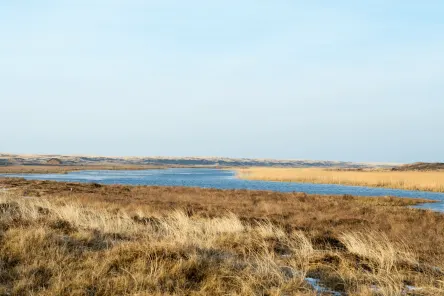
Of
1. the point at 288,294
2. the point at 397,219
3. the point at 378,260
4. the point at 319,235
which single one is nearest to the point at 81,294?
the point at 288,294

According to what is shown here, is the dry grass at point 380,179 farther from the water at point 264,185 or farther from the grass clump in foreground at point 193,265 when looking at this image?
the grass clump in foreground at point 193,265

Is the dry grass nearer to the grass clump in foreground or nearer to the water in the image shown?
the water

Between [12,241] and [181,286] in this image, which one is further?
[12,241]

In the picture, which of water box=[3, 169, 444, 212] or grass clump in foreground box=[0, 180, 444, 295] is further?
water box=[3, 169, 444, 212]

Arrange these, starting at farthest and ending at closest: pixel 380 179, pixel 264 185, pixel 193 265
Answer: pixel 264 185, pixel 380 179, pixel 193 265

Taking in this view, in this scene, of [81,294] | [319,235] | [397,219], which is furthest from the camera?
[397,219]

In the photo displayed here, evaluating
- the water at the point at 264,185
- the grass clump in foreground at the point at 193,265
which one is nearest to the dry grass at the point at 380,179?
the water at the point at 264,185

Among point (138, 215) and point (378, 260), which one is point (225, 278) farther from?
point (138, 215)

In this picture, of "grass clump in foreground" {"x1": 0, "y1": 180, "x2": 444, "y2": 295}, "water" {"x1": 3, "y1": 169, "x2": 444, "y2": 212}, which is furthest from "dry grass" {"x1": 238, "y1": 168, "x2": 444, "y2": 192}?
"grass clump in foreground" {"x1": 0, "y1": 180, "x2": 444, "y2": 295}

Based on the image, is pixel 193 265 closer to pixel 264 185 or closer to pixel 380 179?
pixel 264 185

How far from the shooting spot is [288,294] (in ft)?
20.9

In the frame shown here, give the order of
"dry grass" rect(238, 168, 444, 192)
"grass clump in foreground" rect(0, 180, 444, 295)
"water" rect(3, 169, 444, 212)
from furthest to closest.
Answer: "dry grass" rect(238, 168, 444, 192)
"water" rect(3, 169, 444, 212)
"grass clump in foreground" rect(0, 180, 444, 295)

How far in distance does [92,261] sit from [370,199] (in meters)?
25.6

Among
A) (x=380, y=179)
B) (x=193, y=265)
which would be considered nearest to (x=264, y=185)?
(x=380, y=179)
